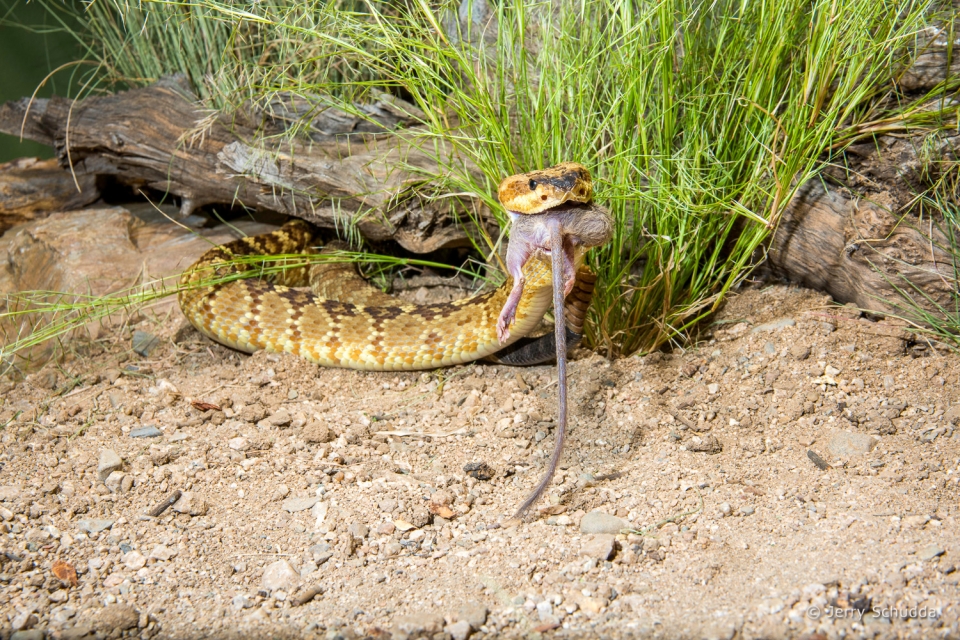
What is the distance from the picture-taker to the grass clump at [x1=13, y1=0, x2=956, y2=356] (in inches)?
121

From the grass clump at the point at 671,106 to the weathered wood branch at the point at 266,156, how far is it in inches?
22.1

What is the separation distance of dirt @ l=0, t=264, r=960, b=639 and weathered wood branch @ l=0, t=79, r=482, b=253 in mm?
998

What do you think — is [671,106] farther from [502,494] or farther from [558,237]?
[502,494]

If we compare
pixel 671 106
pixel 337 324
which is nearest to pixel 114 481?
pixel 337 324

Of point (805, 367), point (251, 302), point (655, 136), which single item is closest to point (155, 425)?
point (251, 302)

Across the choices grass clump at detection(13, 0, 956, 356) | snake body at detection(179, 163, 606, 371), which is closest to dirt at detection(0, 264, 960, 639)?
snake body at detection(179, 163, 606, 371)

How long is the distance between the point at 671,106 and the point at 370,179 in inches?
74.7

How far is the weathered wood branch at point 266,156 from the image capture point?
4.31m

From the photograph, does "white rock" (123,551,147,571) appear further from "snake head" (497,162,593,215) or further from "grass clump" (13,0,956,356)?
"grass clump" (13,0,956,356)

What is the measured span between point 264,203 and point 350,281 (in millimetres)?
739

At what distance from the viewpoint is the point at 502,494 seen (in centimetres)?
289

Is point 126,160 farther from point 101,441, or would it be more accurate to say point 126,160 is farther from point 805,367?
point 805,367

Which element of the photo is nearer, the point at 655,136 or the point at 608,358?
the point at 655,136

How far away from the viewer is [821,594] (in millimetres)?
2102
